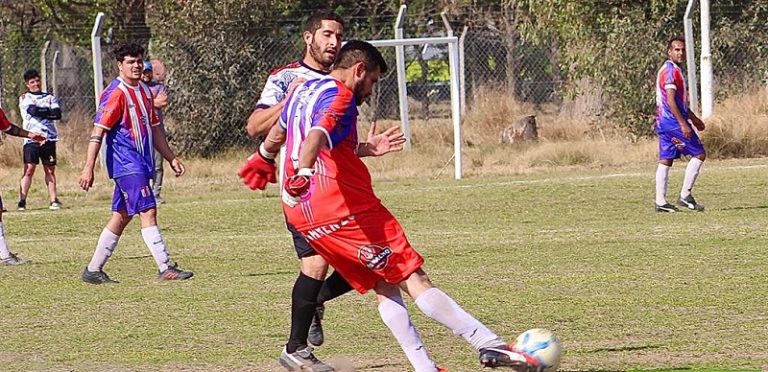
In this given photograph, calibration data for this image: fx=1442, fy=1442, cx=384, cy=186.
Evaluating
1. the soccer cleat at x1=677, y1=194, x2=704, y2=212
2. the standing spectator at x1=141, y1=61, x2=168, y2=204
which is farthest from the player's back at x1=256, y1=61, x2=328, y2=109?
the soccer cleat at x1=677, y1=194, x2=704, y2=212

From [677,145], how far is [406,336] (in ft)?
29.9

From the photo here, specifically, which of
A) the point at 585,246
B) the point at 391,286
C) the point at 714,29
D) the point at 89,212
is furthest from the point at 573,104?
the point at 391,286

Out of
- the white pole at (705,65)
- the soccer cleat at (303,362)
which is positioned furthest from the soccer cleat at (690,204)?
the soccer cleat at (303,362)

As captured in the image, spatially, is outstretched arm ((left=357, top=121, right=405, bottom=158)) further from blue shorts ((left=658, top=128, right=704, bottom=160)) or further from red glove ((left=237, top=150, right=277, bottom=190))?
blue shorts ((left=658, top=128, right=704, bottom=160))

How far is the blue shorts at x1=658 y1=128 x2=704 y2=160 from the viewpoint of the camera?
14.9m

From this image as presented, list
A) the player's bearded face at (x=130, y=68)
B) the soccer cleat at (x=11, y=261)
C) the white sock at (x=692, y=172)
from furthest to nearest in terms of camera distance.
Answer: the white sock at (x=692, y=172) → the soccer cleat at (x=11, y=261) → the player's bearded face at (x=130, y=68)

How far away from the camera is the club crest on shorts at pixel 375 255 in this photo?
6.29 meters

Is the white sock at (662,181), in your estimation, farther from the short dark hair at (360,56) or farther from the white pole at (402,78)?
the short dark hair at (360,56)

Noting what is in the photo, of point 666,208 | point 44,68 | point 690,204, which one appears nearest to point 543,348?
point 666,208

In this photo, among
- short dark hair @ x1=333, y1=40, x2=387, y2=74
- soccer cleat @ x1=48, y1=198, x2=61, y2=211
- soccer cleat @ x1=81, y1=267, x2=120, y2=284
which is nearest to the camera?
short dark hair @ x1=333, y1=40, x2=387, y2=74

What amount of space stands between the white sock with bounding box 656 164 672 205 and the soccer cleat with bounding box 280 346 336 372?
858 centimetres

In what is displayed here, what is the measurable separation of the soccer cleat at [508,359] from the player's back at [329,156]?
2.79ft

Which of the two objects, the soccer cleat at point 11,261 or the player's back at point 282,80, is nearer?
the player's back at point 282,80

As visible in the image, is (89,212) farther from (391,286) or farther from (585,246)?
(391,286)
